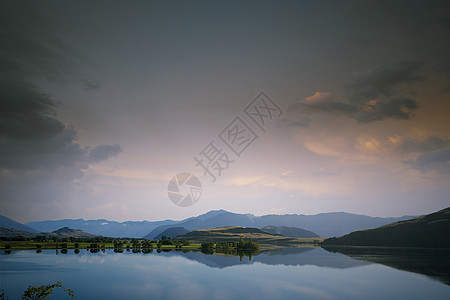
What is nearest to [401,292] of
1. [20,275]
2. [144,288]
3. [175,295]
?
[175,295]

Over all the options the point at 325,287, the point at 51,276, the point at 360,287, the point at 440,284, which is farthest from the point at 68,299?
the point at 440,284

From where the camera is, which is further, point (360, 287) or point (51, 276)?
point (51, 276)

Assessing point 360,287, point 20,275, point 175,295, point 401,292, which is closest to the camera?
point 175,295

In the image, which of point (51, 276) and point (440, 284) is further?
point (51, 276)

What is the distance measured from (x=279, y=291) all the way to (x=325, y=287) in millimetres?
12311

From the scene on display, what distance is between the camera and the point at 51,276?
72062 mm

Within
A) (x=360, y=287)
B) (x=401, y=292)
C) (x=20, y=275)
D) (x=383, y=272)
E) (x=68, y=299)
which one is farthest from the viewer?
(x=383, y=272)

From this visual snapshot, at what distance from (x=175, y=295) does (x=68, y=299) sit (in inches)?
710

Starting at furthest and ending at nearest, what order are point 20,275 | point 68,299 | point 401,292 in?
point 20,275 < point 401,292 < point 68,299

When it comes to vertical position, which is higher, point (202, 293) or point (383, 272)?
point (202, 293)

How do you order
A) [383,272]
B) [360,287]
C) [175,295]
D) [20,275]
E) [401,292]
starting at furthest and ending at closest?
1. [383,272]
2. [20,275]
3. [360,287]
4. [401,292]
5. [175,295]

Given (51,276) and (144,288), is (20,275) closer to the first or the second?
(51,276)

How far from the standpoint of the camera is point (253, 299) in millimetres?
50469

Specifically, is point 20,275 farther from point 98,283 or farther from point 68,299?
point 68,299
